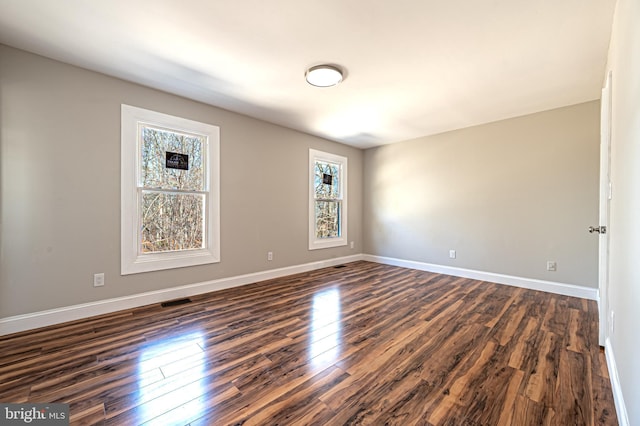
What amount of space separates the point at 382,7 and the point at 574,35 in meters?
1.63

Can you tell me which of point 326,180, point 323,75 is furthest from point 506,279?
point 323,75

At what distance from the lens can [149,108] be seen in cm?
305

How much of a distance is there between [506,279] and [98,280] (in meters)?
5.24

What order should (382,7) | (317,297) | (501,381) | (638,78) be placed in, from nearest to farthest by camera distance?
1. (638,78)
2. (501,381)
3. (382,7)
4. (317,297)

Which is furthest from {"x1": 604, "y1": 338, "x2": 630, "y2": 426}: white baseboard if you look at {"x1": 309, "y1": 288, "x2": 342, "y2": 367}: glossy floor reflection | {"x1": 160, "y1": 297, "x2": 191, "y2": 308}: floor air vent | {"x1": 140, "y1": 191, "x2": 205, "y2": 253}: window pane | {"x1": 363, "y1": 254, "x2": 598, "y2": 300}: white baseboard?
{"x1": 140, "y1": 191, "x2": 205, "y2": 253}: window pane

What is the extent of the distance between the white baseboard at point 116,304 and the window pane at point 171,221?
52cm

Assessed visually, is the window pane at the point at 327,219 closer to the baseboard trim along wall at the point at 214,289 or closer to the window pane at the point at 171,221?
the baseboard trim along wall at the point at 214,289

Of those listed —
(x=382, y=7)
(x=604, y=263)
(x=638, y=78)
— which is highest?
(x=382, y=7)

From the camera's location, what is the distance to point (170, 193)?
3252mm

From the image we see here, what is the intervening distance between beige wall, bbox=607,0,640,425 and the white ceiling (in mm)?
646

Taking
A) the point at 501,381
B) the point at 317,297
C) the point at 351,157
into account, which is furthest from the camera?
the point at 351,157

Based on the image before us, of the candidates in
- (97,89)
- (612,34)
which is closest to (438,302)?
(612,34)

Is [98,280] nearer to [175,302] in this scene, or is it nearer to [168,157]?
[175,302]

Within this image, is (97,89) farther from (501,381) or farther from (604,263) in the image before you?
(604,263)
